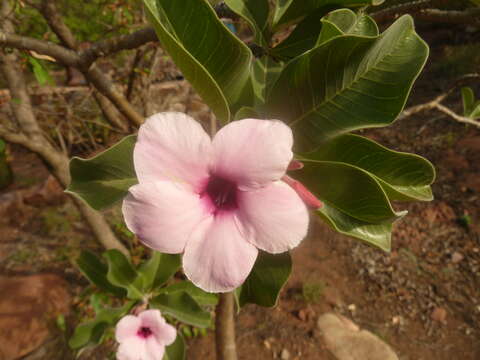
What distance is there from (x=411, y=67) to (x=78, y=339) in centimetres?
171

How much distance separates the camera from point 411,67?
471 millimetres

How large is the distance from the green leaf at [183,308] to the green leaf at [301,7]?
1.14 m

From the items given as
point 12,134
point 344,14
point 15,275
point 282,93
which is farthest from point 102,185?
point 15,275

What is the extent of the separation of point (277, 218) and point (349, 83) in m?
0.24

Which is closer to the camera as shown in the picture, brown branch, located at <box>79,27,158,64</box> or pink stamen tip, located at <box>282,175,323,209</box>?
pink stamen tip, located at <box>282,175,323,209</box>

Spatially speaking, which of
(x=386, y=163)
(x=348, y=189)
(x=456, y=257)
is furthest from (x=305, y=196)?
(x=456, y=257)

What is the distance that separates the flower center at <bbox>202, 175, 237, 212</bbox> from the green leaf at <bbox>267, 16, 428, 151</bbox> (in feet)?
0.54

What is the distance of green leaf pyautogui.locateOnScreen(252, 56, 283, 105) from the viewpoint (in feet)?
2.26

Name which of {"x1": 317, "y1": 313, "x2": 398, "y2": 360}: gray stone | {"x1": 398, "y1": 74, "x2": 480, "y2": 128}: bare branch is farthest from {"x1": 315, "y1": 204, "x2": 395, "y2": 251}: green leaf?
{"x1": 317, "y1": 313, "x2": 398, "y2": 360}: gray stone

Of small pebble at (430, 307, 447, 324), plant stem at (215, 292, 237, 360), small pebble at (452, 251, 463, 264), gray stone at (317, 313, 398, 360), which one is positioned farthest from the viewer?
small pebble at (452, 251, 463, 264)

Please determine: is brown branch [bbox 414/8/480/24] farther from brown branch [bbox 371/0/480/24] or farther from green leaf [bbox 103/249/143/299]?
green leaf [bbox 103/249/143/299]

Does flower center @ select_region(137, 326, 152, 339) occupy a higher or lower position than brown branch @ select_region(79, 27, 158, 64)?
lower

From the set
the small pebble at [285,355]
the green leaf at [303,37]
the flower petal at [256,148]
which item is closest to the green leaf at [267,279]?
the flower petal at [256,148]

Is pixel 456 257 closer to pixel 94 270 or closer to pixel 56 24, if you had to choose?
pixel 94 270
